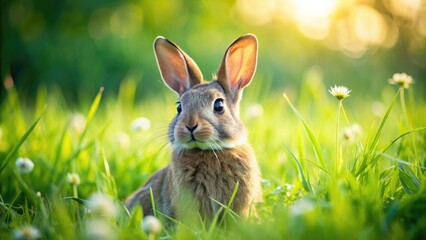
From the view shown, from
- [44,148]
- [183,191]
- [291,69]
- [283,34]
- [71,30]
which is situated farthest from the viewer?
[283,34]

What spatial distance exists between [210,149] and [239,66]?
0.85m

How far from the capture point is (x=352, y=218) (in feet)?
7.04

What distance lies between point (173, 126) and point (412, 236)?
5.99 feet

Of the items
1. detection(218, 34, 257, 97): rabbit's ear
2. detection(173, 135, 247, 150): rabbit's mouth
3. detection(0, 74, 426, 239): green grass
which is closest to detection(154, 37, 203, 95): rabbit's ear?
detection(218, 34, 257, 97): rabbit's ear

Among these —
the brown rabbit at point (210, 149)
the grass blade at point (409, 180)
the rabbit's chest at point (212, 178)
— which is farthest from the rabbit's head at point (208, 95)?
the grass blade at point (409, 180)

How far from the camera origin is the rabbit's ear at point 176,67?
12.2 feet

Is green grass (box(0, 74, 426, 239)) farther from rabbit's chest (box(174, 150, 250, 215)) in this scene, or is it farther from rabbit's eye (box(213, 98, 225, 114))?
rabbit's eye (box(213, 98, 225, 114))

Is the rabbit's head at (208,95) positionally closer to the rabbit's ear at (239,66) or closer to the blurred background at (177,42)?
the rabbit's ear at (239,66)

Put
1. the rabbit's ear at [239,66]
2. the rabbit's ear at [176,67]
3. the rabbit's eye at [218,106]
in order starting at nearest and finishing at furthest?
the rabbit's eye at [218,106]
the rabbit's ear at [239,66]
the rabbit's ear at [176,67]

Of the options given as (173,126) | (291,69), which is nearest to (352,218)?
(173,126)

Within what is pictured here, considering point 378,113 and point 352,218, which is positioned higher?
point 378,113

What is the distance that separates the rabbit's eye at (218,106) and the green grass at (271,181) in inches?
18.9

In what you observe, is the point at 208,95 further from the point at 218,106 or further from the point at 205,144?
the point at 205,144

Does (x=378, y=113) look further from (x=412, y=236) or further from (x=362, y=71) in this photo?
(x=362, y=71)
